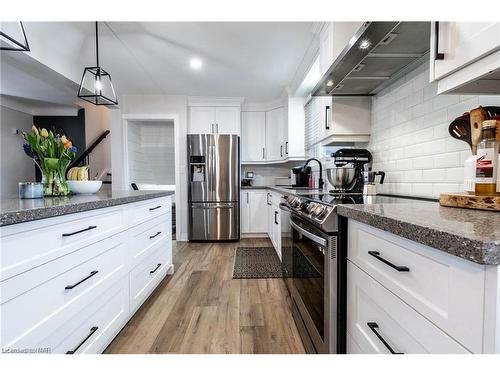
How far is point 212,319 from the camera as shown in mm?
1759

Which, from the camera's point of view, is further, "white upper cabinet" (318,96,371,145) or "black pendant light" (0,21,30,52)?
"white upper cabinet" (318,96,371,145)

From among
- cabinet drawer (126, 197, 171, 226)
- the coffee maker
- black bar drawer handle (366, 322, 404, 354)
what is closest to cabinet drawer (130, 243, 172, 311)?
cabinet drawer (126, 197, 171, 226)

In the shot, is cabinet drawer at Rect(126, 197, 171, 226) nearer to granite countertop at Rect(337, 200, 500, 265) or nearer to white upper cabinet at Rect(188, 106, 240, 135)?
granite countertop at Rect(337, 200, 500, 265)

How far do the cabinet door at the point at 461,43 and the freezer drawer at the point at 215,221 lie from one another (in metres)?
3.42

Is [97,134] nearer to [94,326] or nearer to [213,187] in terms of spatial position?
[213,187]

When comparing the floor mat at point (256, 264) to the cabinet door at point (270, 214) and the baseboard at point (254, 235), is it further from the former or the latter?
the baseboard at point (254, 235)

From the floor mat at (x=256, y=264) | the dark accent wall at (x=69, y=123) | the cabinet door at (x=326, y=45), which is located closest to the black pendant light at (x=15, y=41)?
the cabinet door at (x=326, y=45)

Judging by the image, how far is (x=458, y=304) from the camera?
49 cm

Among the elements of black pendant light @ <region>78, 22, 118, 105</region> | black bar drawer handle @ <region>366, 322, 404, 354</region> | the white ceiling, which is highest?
the white ceiling

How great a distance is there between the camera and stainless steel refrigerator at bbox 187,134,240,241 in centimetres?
402

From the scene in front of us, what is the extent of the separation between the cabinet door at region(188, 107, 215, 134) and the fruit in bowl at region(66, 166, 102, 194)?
2722 millimetres

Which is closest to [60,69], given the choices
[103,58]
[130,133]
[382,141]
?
[103,58]

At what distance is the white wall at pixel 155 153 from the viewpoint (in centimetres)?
498
